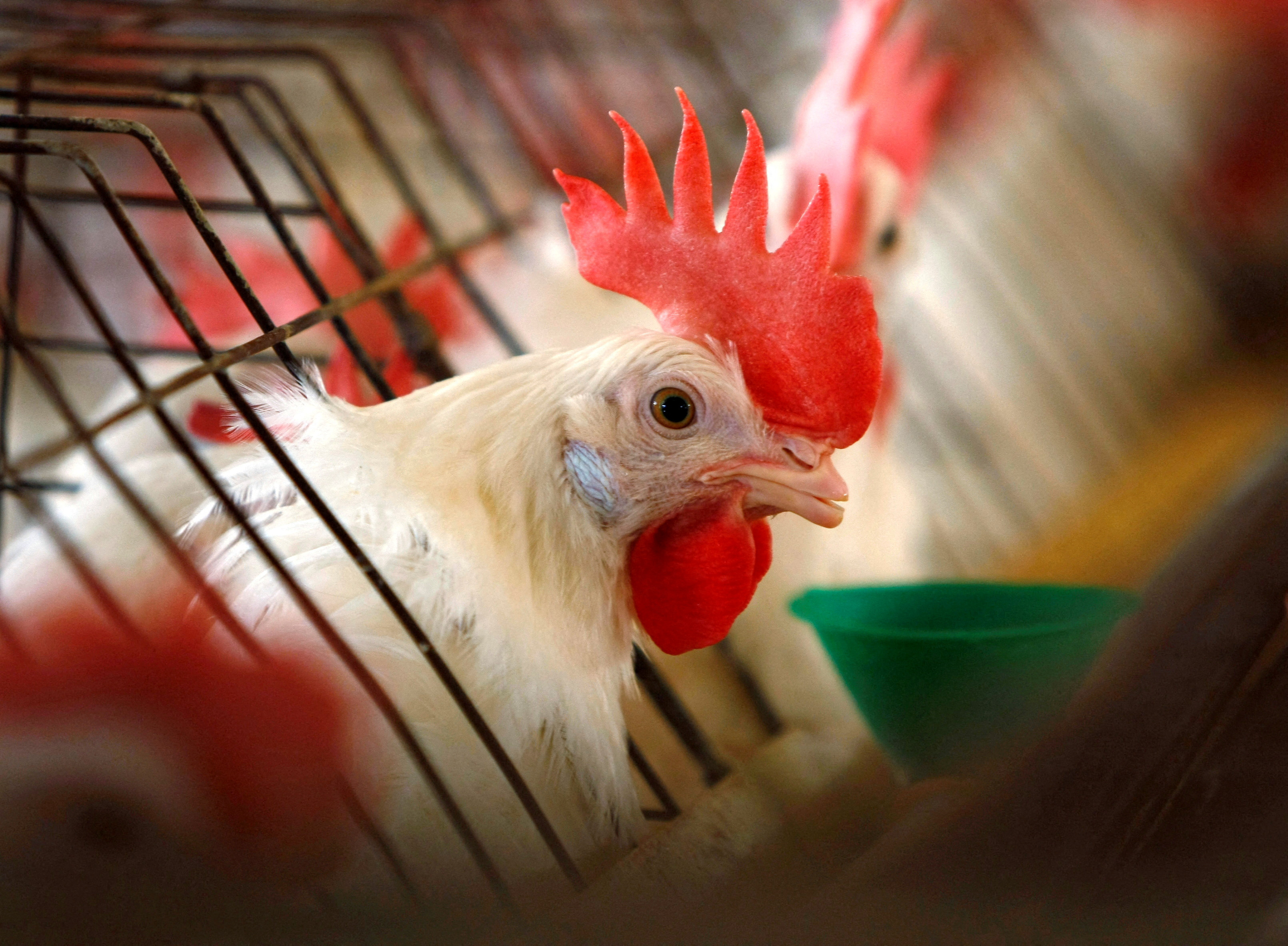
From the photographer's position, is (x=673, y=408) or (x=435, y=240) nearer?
(x=673, y=408)

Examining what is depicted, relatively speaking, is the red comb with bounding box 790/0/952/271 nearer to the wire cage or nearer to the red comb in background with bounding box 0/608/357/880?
the wire cage

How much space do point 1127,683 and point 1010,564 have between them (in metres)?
0.76

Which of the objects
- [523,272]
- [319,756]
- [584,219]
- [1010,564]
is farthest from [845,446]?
[1010,564]

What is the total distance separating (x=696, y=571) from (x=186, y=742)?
0.28 meters

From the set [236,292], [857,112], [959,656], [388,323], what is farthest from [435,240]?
[959,656]

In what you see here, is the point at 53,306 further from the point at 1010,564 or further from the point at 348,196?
the point at 1010,564

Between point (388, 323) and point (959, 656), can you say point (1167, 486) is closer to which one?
point (959, 656)

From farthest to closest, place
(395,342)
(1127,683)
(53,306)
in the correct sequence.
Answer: (53,306) < (395,342) < (1127,683)

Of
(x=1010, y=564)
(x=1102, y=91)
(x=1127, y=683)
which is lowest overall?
(x=1010, y=564)

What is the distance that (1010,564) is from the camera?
1021 millimetres

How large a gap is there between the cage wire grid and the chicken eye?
0.16 metres

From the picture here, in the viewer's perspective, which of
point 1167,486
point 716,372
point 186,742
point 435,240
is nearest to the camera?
point 186,742

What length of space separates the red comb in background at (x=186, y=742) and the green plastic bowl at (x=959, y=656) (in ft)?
0.88

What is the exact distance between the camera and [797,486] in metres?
0.52
